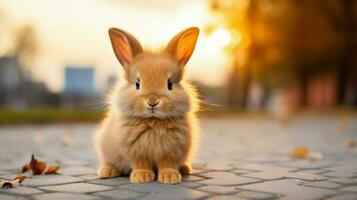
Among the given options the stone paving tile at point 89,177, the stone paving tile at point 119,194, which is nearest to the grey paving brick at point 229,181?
the stone paving tile at point 119,194

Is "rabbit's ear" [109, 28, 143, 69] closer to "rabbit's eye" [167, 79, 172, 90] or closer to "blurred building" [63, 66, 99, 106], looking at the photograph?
"rabbit's eye" [167, 79, 172, 90]

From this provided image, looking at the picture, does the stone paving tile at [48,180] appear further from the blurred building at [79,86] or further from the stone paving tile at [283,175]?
the blurred building at [79,86]

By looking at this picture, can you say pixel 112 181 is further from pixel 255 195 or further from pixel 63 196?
pixel 255 195

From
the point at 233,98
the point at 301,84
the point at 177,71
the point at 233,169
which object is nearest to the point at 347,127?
the point at 233,169

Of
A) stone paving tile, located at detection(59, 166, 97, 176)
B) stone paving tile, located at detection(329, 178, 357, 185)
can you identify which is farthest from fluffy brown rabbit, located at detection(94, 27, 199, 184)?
stone paving tile, located at detection(329, 178, 357, 185)

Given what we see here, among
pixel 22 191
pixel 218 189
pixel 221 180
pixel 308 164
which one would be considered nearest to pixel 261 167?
pixel 308 164

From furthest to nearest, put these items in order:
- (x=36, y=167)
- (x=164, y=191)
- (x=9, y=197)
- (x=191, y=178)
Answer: (x=36, y=167) → (x=191, y=178) → (x=164, y=191) → (x=9, y=197)
